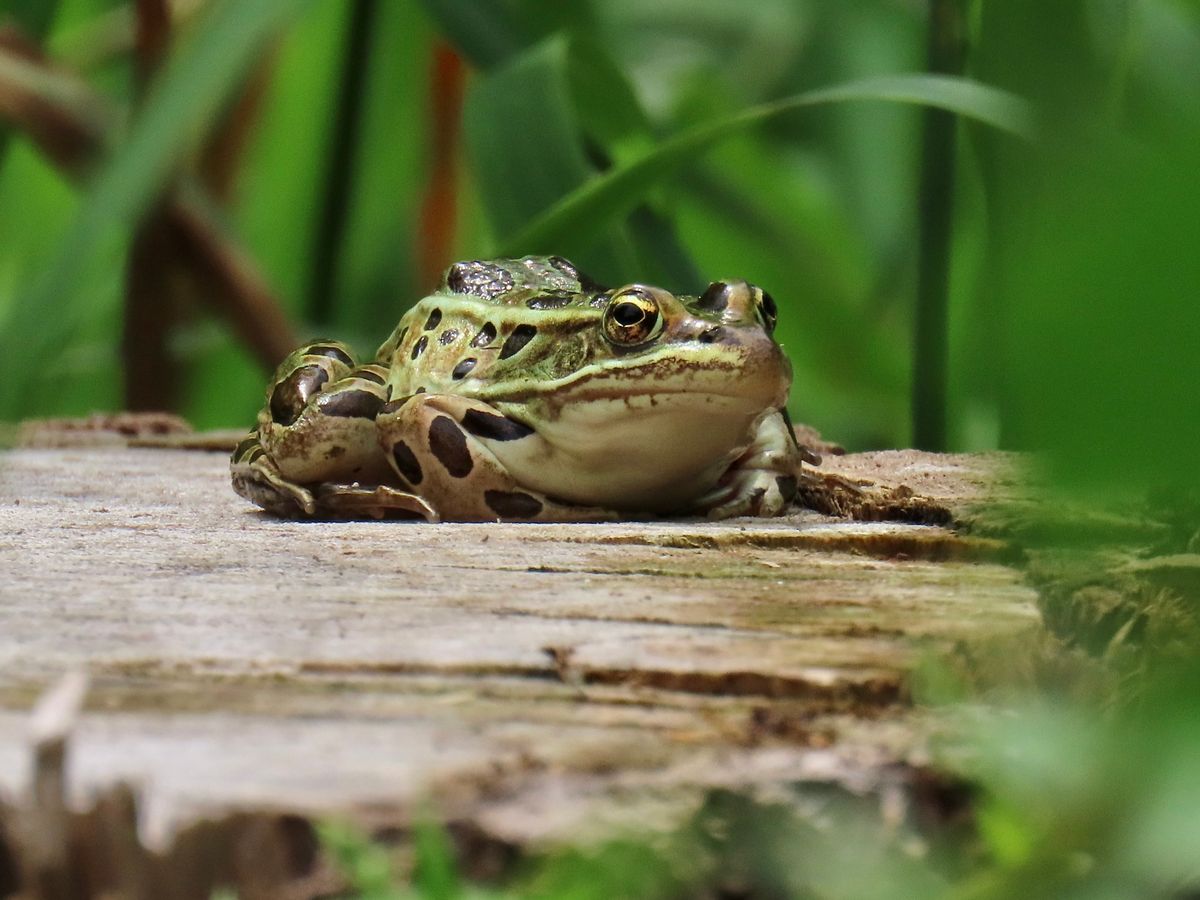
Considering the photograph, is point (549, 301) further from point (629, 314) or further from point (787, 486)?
point (787, 486)

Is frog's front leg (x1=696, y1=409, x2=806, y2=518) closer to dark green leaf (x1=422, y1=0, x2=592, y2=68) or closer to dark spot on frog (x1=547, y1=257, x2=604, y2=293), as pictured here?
dark spot on frog (x1=547, y1=257, x2=604, y2=293)

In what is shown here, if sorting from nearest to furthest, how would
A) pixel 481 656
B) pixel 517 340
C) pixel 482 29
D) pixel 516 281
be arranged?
pixel 481 656
pixel 517 340
pixel 516 281
pixel 482 29

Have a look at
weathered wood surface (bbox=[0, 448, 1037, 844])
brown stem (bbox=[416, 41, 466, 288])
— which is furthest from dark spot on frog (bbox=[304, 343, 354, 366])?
brown stem (bbox=[416, 41, 466, 288])

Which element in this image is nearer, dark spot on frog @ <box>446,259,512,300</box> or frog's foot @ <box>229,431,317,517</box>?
frog's foot @ <box>229,431,317,517</box>

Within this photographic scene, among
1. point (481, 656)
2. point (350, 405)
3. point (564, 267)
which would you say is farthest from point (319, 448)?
point (481, 656)

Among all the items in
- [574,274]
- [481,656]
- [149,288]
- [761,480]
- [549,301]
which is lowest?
[481,656]

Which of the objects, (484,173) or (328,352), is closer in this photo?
(328,352)

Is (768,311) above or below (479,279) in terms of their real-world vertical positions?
below

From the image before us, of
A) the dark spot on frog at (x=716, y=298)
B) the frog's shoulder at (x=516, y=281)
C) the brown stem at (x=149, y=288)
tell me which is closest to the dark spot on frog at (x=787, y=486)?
the dark spot on frog at (x=716, y=298)
